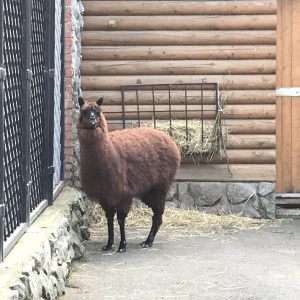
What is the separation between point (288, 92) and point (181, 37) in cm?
163

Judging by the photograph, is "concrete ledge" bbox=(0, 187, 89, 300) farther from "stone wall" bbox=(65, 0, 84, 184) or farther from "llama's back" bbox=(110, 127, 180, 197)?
"llama's back" bbox=(110, 127, 180, 197)

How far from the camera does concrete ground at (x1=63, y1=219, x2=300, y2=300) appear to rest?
577 cm

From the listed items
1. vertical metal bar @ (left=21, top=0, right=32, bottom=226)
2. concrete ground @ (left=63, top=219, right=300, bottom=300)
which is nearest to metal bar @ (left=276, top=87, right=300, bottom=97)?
concrete ground @ (left=63, top=219, right=300, bottom=300)

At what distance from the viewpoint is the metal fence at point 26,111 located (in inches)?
199

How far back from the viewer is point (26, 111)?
18.9 ft

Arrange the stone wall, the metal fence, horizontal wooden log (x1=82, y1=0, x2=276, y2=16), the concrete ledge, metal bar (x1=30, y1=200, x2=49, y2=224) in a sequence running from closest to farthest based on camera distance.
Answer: the concrete ledge, the metal fence, metal bar (x1=30, y1=200, x2=49, y2=224), the stone wall, horizontal wooden log (x1=82, y1=0, x2=276, y2=16)

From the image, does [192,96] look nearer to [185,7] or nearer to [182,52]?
[182,52]

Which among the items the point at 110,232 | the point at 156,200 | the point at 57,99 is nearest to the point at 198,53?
the point at 57,99

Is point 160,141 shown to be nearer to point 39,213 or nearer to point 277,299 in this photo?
point 39,213

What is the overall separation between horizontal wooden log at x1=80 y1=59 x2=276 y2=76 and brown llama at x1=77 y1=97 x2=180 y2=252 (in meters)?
1.70

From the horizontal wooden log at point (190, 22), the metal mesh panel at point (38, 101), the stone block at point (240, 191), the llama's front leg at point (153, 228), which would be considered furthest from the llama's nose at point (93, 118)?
the stone block at point (240, 191)

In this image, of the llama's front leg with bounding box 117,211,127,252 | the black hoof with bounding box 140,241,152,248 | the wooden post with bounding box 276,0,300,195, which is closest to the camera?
the llama's front leg with bounding box 117,211,127,252

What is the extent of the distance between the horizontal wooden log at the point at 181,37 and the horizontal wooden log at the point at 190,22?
77mm

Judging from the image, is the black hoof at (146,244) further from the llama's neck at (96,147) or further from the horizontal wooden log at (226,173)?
the horizontal wooden log at (226,173)
